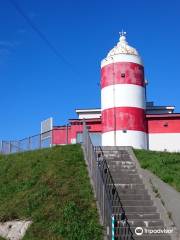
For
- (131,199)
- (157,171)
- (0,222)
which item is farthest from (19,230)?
(157,171)

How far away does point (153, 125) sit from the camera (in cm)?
3400

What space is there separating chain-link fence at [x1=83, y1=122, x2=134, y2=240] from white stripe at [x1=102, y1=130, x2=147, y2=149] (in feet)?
32.1

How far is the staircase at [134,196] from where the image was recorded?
1725 cm

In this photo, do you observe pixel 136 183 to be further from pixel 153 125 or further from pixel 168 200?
pixel 153 125

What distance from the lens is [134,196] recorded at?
1941 centimetres

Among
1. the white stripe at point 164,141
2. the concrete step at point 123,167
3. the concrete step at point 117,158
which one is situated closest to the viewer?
the concrete step at point 123,167

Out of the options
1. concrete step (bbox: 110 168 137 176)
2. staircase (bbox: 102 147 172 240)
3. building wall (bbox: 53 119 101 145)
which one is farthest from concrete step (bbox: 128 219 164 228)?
building wall (bbox: 53 119 101 145)

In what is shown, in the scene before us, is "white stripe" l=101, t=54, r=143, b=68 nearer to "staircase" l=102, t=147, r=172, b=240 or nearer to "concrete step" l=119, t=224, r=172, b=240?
"staircase" l=102, t=147, r=172, b=240

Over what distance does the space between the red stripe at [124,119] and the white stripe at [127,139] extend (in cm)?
28

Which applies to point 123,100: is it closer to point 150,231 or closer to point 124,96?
point 124,96

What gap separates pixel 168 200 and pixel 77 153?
6570 mm

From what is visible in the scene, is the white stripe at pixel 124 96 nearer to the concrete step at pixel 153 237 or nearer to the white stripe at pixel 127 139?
the white stripe at pixel 127 139

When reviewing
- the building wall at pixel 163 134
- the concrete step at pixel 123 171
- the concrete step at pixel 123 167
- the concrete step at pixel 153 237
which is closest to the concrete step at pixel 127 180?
the concrete step at pixel 123 171

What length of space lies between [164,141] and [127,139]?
3118 mm
